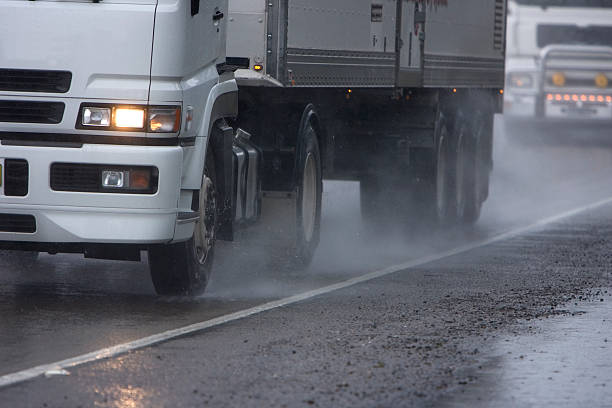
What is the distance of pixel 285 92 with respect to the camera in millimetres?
12445

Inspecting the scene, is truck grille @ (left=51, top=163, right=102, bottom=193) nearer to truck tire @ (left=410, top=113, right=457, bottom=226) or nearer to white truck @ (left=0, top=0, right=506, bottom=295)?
white truck @ (left=0, top=0, right=506, bottom=295)

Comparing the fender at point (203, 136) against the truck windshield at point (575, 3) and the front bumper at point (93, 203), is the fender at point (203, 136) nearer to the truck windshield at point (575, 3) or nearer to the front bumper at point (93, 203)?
the front bumper at point (93, 203)

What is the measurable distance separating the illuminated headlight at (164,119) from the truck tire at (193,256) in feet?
2.70

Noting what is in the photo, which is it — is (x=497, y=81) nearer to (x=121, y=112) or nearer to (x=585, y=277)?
(x=585, y=277)

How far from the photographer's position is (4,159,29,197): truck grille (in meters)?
9.65

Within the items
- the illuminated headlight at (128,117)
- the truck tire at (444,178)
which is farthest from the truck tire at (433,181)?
the illuminated headlight at (128,117)

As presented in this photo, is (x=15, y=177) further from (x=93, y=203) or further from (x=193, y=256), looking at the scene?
(x=193, y=256)

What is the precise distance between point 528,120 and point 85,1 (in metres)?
21.3

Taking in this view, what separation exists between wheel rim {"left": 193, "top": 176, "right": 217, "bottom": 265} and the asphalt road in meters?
0.31

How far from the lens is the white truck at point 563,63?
97.4ft

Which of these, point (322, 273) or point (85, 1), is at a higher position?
point (85, 1)

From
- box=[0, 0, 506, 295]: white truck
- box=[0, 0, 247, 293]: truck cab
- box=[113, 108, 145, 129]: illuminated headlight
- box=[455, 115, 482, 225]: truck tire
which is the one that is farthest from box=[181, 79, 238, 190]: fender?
box=[455, 115, 482, 225]: truck tire

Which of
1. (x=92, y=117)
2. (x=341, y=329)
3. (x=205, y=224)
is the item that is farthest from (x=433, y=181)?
(x=92, y=117)

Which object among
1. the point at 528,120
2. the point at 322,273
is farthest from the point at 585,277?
the point at 528,120
